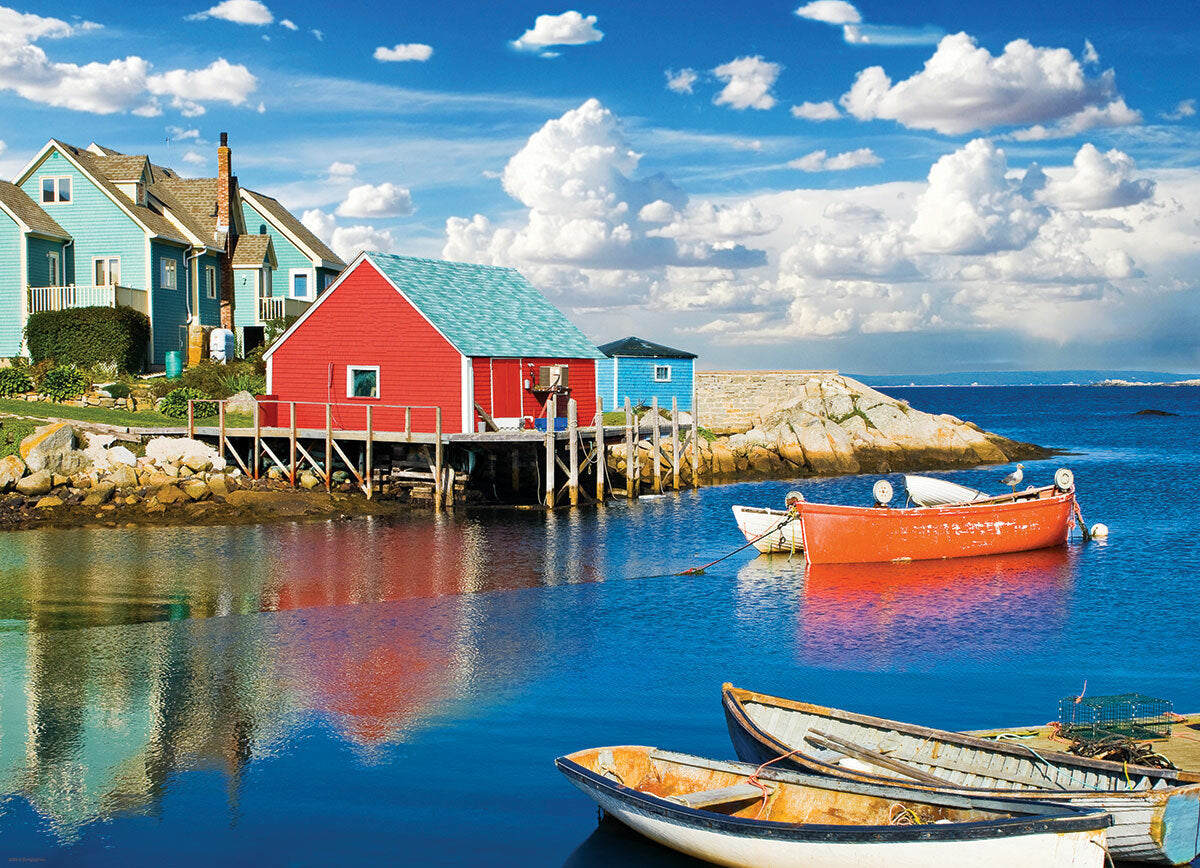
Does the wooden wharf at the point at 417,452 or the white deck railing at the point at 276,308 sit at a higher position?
the white deck railing at the point at 276,308

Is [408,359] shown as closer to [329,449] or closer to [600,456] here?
[329,449]

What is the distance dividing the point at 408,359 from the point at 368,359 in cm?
152

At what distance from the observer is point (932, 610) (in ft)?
70.2

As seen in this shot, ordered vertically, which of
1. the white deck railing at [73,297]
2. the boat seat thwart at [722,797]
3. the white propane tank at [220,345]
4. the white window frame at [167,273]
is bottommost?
the boat seat thwart at [722,797]

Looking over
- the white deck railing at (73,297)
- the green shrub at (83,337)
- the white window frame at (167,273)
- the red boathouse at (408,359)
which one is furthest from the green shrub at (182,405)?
the white window frame at (167,273)

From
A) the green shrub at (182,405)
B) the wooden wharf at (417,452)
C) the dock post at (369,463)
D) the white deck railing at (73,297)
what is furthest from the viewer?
the white deck railing at (73,297)

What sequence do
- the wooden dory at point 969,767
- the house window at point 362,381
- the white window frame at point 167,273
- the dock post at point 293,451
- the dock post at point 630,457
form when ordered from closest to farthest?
the wooden dory at point 969,767
the dock post at point 293,451
the house window at point 362,381
the dock post at point 630,457
the white window frame at point 167,273

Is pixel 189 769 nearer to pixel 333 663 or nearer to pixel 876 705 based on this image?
pixel 333 663

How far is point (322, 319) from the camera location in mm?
36406

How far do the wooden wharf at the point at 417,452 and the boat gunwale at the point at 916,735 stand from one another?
22877 millimetres

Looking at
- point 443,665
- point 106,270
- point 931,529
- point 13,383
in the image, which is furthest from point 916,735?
point 106,270

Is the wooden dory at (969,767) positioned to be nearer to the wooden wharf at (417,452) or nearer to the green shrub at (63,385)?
the wooden wharf at (417,452)

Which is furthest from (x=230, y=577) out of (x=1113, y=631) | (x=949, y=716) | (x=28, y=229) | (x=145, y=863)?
(x=28, y=229)

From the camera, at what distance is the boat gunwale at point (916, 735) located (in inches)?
371
